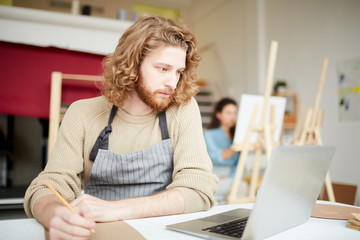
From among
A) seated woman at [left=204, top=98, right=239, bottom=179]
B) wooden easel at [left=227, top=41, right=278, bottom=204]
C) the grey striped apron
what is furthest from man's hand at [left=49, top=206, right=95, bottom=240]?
seated woman at [left=204, top=98, right=239, bottom=179]

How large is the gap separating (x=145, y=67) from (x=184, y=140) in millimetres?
326

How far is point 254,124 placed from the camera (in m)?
2.51

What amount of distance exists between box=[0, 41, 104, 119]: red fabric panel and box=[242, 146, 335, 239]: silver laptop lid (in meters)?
1.90

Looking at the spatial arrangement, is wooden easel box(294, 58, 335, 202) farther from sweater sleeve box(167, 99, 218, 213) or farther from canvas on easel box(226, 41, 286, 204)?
sweater sleeve box(167, 99, 218, 213)

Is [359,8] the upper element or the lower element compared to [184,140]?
upper

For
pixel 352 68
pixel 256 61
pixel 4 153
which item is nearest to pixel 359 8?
pixel 352 68

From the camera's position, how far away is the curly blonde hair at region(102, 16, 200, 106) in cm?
122

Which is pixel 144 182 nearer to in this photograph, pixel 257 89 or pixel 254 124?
pixel 254 124

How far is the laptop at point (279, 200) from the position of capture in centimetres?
64

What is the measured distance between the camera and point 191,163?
42.6 inches

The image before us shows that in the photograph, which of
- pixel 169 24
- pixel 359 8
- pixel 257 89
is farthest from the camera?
pixel 257 89

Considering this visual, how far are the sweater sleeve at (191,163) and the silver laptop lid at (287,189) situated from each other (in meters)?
0.28

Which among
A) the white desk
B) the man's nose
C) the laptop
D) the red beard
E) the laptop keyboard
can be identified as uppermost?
the man's nose

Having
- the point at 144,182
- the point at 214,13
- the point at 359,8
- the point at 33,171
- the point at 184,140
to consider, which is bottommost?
the point at 33,171
